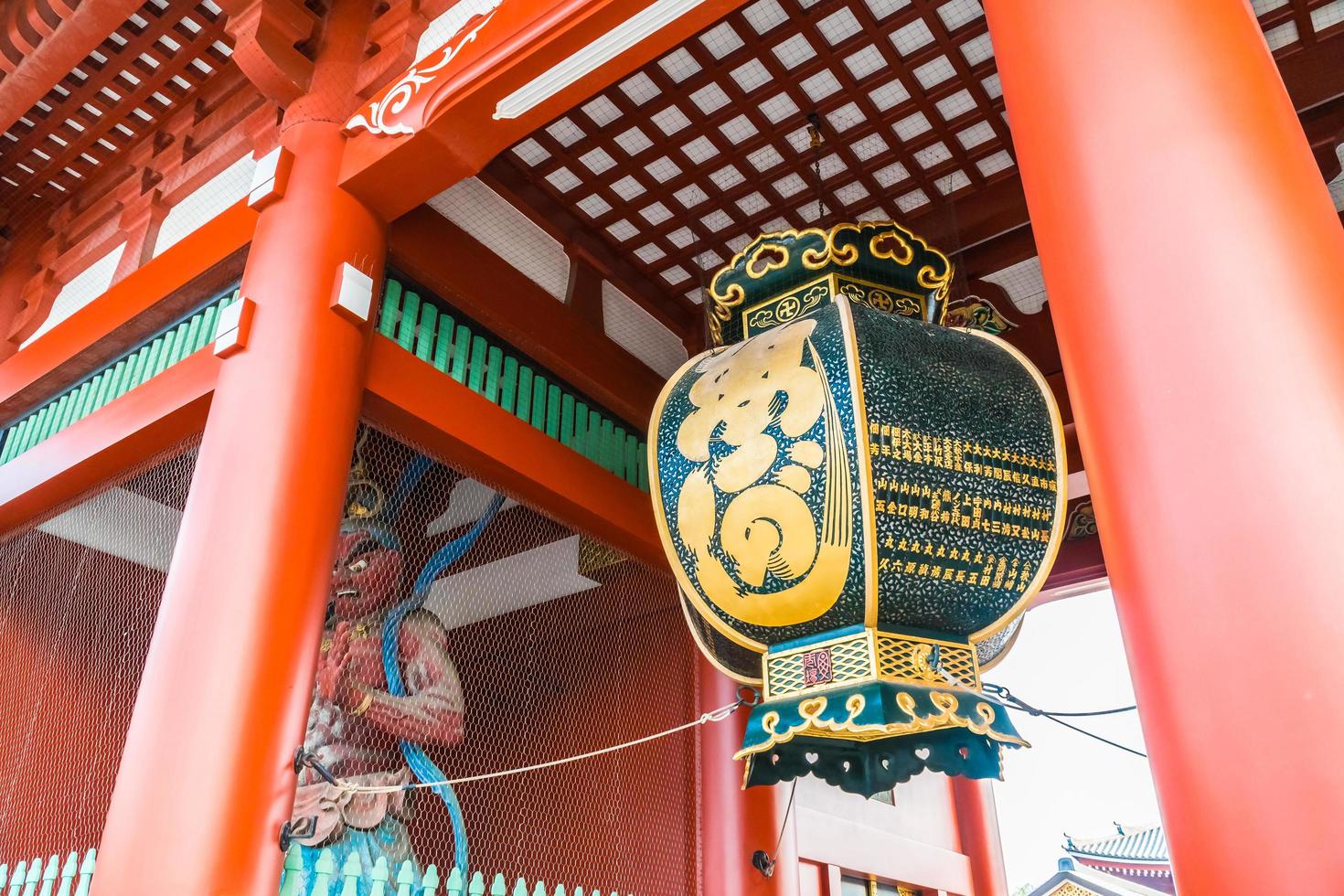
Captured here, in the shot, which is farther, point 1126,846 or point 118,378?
point 1126,846

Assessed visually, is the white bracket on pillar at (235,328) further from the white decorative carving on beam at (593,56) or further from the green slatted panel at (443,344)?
the white decorative carving on beam at (593,56)

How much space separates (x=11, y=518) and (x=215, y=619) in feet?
6.92

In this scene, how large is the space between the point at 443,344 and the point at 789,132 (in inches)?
63.4

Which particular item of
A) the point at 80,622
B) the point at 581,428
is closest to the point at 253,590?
the point at 581,428

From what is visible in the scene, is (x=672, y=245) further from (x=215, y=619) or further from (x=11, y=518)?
(x=11, y=518)

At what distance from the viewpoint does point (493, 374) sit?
12.9ft

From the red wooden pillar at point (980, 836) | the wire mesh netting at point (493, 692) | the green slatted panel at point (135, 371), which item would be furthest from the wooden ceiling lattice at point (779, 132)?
the red wooden pillar at point (980, 836)

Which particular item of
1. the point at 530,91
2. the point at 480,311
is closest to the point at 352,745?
the point at 480,311

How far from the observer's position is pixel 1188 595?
1.12 m

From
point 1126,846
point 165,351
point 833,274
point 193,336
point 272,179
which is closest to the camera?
point 833,274

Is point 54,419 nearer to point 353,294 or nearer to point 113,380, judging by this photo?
point 113,380

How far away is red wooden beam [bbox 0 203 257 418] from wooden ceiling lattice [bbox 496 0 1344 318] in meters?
1.17

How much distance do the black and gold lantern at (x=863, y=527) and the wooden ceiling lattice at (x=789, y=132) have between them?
1.33m

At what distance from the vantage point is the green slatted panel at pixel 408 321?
3.62 meters
